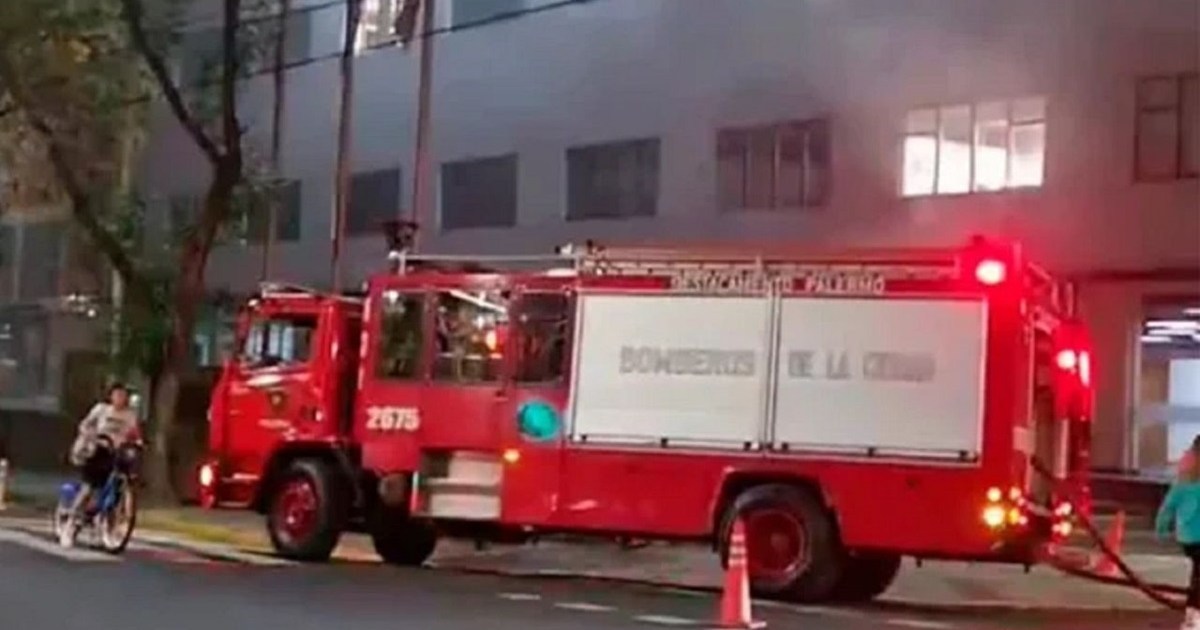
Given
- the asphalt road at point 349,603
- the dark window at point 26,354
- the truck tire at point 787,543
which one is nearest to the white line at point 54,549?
the asphalt road at point 349,603

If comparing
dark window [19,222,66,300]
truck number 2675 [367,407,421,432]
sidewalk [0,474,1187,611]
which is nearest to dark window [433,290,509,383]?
truck number 2675 [367,407,421,432]

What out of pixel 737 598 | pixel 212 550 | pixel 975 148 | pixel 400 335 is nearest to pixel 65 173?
pixel 212 550

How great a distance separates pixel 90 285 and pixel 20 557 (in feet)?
91.1

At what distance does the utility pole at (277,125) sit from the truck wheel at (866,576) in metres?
14.3

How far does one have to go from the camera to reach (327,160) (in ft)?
142

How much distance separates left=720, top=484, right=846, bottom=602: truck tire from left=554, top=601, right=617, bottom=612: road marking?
1.17m

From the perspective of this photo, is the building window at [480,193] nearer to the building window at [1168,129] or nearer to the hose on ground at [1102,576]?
the building window at [1168,129]

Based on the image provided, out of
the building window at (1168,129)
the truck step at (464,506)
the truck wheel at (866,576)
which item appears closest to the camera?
the truck wheel at (866,576)

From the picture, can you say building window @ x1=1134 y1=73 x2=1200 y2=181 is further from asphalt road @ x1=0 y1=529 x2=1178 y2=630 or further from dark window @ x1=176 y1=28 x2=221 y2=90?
dark window @ x1=176 y1=28 x2=221 y2=90

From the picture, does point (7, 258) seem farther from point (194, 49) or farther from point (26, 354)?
point (194, 49)

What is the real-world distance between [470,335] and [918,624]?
520 cm

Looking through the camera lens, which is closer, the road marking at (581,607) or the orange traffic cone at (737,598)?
the orange traffic cone at (737,598)

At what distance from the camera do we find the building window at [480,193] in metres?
38.7

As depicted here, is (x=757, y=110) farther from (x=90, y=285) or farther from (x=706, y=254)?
(x=90, y=285)
